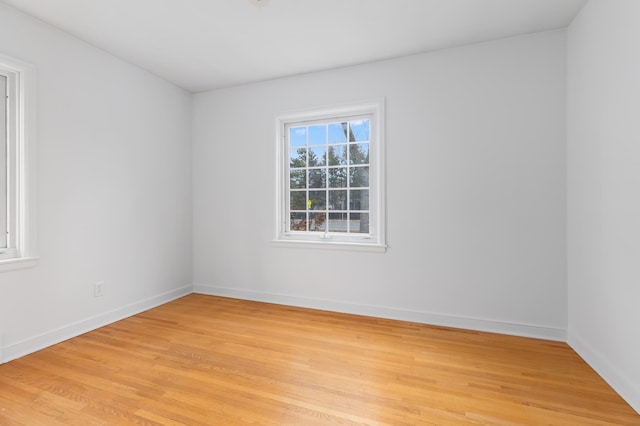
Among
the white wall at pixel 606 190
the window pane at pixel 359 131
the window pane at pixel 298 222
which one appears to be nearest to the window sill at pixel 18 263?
the window pane at pixel 298 222

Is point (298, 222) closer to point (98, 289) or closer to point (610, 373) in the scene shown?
point (98, 289)

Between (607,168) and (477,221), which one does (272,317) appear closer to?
(477,221)

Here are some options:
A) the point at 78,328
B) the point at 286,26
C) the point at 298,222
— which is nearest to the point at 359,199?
the point at 298,222

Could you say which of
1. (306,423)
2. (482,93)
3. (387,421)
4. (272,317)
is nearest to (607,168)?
(482,93)

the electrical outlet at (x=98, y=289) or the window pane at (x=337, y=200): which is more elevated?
the window pane at (x=337, y=200)

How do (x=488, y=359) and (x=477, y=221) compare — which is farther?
(x=477, y=221)

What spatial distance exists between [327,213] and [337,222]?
0.15 m

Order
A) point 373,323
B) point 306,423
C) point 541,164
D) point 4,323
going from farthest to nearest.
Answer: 1. point 373,323
2. point 541,164
3. point 4,323
4. point 306,423

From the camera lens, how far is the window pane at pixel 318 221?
3.62 m

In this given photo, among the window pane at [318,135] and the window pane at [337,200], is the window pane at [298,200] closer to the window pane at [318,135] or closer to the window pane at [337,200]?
the window pane at [337,200]

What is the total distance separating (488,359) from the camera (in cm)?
234

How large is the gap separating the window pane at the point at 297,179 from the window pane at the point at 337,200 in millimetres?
366

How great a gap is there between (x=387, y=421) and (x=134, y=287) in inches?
111

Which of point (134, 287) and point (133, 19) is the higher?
point (133, 19)
